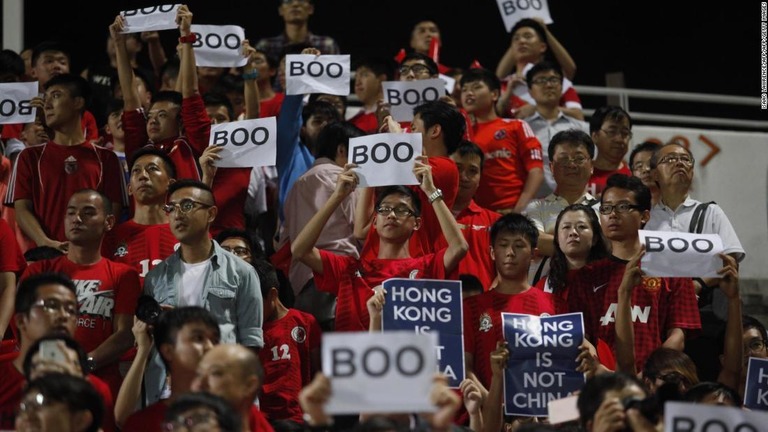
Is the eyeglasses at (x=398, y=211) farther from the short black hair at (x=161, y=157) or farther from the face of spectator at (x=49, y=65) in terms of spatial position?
the face of spectator at (x=49, y=65)

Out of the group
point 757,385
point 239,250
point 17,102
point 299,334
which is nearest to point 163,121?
point 17,102

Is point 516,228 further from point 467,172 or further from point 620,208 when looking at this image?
point 467,172

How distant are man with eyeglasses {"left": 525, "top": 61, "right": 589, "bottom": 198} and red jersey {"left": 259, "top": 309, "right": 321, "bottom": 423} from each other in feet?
10.9

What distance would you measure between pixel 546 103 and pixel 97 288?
178 inches

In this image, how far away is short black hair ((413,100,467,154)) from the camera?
867 cm

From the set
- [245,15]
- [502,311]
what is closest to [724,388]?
[502,311]

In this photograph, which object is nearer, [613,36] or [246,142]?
[246,142]

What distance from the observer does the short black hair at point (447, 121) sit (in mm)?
8672

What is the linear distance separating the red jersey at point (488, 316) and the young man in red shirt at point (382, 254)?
30 cm

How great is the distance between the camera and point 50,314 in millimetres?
6262

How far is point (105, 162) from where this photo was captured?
8.55 m

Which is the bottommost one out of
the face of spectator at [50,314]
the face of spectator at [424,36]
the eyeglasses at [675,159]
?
the face of spectator at [50,314]

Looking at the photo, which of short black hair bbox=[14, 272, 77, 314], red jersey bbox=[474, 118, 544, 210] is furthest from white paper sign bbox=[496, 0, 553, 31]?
short black hair bbox=[14, 272, 77, 314]

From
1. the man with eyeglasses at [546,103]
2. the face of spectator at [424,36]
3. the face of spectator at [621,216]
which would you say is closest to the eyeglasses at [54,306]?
the face of spectator at [621,216]
